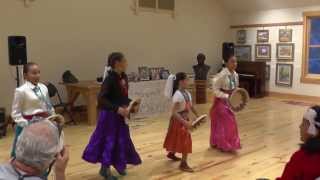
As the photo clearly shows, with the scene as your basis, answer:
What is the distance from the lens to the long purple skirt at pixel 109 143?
394 cm

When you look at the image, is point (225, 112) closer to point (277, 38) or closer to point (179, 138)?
point (179, 138)

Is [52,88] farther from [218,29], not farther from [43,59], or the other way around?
[218,29]

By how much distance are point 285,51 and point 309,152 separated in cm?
860

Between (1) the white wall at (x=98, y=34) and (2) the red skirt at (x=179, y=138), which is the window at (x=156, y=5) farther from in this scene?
(2) the red skirt at (x=179, y=138)

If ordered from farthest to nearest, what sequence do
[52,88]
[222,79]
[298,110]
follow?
[298,110]
[52,88]
[222,79]

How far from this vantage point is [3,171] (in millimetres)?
1495

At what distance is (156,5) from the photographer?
369 inches

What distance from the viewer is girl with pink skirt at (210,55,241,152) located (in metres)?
4.99

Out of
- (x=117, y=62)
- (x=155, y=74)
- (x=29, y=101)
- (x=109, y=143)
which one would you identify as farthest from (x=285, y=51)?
(x=29, y=101)

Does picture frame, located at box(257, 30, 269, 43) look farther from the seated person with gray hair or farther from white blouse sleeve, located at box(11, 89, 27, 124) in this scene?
the seated person with gray hair

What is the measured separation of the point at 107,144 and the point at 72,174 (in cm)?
68

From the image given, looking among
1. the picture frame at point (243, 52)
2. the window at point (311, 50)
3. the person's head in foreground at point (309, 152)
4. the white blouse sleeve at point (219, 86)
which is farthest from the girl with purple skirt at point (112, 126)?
the picture frame at point (243, 52)

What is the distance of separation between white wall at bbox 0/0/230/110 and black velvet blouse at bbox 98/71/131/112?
387 centimetres

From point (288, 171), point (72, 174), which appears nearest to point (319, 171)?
point (288, 171)
